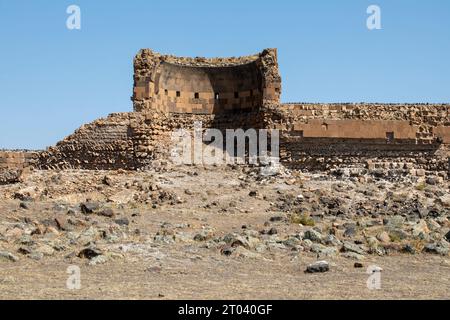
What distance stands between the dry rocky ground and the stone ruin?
937mm

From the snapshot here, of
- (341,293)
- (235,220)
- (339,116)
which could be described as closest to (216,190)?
(235,220)

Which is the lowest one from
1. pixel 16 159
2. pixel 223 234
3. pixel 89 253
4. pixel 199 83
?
pixel 223 234

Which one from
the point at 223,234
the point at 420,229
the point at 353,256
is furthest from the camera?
the point at 420,229

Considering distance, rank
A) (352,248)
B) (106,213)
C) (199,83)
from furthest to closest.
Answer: (199,83)
(106,213)
(352,248)

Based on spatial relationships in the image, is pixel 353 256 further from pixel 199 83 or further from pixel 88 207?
pixel 199 83

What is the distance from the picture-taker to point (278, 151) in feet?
82.9

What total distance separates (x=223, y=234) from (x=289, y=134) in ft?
34.6

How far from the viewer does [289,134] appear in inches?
992

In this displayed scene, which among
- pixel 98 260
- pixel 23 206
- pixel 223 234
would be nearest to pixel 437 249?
pixel 223 234

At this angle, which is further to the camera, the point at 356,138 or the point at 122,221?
the point at 356,138

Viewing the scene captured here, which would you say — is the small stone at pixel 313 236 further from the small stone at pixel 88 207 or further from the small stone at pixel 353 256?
the small stone at pixel 88 207

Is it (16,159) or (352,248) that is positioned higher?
(16,159)

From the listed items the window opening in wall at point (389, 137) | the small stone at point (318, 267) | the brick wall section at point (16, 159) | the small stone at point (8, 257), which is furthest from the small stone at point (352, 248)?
the brick wall section at point (16, 159)
